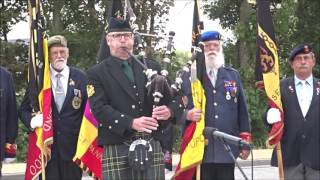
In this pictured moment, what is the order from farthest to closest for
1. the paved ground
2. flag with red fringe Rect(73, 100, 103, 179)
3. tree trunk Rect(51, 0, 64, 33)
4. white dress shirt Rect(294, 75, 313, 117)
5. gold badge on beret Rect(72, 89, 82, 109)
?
1. tree trunk Rect(51, 0, 64, 33)
2. the paved ground
3. gold badge on beret Rect(72, 89, 82, 109)
4. flag with red fringe Rect(73, 100, 103, 179)
5. white dress shirt Rect(294, 75, 313, 117)

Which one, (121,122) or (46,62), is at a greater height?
(46,62)

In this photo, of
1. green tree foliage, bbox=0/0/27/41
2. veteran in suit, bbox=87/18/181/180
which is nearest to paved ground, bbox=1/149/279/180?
veteran in suit, bbox=87/18/181/180

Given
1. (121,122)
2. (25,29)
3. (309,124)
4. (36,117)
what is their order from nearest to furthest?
(121,122) < (309,124) < (36,117) < (25,29)

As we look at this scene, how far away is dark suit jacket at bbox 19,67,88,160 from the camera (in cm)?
596

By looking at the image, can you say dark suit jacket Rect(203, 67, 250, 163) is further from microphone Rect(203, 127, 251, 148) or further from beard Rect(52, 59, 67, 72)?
beard Rect(52, 59, 67, 72)

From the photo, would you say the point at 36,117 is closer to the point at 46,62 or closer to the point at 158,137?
the point at 46,62

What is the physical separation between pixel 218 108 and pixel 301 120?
0.75m

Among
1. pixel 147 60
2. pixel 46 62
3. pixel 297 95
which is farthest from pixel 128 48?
pixel 297 95

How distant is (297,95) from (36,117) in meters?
2.41

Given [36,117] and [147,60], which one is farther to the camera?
[36,117]

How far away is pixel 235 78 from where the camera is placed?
5.89 metres

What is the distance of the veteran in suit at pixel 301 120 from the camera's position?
17.8ft

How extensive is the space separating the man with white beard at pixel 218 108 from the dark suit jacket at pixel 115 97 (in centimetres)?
75

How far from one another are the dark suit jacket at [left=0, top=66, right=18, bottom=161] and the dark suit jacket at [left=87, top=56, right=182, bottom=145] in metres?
1.07
